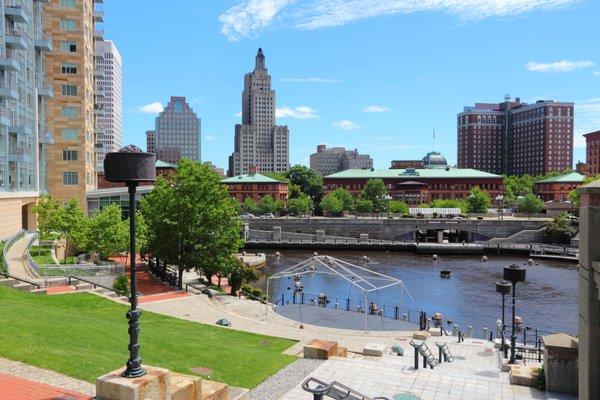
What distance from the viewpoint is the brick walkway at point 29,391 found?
10.2 metres

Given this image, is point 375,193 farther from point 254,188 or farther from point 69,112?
point 69,112

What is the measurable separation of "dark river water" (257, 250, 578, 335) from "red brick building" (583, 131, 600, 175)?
261 ft

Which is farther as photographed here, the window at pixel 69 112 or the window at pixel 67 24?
the window at pixel 69 112

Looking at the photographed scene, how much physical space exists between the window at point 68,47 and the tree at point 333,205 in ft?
243

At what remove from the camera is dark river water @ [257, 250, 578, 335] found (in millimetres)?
41688

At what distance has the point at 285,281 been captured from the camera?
58094mm

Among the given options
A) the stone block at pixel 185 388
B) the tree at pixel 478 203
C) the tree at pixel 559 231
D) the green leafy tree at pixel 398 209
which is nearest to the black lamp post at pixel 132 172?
the stone block at pixel 185 388

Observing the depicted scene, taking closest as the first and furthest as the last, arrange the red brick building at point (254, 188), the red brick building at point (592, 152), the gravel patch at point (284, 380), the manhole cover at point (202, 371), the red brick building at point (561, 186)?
the gravel patch at point (284, 380), the manhole cover at point (202, 371), the red brick building at point (561, 186), the red brick building at point (254, 188), the red brick building at point (592, 152)

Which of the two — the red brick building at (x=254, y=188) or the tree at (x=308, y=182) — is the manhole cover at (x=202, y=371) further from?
the tree at (x=308, y=182)

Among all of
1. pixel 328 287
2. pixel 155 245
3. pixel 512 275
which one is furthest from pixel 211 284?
pixel 512 275

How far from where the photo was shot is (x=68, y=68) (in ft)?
199

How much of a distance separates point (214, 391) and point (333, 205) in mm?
113517

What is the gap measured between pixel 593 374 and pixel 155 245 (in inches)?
1364

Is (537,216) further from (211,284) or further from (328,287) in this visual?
(211,284)
